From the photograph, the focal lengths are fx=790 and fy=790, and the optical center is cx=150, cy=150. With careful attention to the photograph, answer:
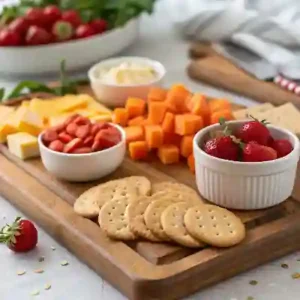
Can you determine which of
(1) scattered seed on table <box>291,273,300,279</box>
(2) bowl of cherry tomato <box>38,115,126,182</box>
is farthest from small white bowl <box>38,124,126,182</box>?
(1) scattered seed on table <box>291,273,300,279</box>

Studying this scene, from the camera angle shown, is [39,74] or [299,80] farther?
[39,74]

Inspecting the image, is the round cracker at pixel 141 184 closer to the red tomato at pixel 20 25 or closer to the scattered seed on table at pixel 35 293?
the scattered seed on table at pixel 35 293

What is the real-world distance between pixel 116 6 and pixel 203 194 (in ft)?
2.64

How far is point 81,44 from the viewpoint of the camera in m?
1.68

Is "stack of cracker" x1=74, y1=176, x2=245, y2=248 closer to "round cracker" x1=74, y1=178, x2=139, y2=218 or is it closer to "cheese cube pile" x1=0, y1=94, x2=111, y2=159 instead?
"round cracker" x1=74, y1=178, x2=139, y2=218

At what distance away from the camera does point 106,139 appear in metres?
1.22

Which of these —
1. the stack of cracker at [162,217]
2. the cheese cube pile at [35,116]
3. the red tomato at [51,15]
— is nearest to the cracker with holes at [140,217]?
the stack of cracker at [162,217]

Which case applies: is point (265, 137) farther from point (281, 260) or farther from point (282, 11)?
point (282, 11)

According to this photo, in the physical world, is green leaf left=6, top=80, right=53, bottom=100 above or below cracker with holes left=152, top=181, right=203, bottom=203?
below

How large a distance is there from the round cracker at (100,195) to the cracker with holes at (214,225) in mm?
105

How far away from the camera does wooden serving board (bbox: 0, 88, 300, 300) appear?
0.96 meters

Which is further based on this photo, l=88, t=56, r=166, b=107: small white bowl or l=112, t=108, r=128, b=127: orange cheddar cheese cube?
l=88, t=56, r=166, b=107: small white bowl

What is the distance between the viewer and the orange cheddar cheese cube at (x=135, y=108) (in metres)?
1.38

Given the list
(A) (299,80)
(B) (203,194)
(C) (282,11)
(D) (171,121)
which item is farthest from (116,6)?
(B) (203,194)
